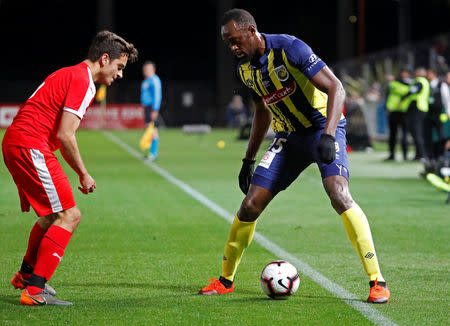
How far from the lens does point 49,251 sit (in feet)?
20.2

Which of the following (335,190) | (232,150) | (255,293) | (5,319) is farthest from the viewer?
(232,150)

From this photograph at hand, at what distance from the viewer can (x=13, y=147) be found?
20.2 feet

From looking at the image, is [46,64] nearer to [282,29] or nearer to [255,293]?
[282,29]

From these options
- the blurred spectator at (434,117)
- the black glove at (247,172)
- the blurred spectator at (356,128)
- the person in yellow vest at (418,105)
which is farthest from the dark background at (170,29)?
the black glove at (247,172)

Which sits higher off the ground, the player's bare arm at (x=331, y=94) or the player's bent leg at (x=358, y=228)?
the player's bare arm at (x=331, y=94)

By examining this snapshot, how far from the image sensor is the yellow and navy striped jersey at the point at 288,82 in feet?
20.5

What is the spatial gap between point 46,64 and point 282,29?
16747mm

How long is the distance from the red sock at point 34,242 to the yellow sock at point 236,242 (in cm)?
138

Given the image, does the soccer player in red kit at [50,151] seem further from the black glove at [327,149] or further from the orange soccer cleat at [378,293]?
the orange soccer cleat at [378,293]

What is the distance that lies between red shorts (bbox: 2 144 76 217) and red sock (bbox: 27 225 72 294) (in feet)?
0.49

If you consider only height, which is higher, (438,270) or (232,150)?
(438,270)

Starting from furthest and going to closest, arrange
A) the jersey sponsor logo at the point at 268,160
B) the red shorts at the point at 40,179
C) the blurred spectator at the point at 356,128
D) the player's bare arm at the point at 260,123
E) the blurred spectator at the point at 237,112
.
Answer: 1. the blurred spectator at the point at 237,112
2. the blurred spectator at the point at 356,128
3. the player's bare arm at the point at 260,123
4. the jersey sponsor logo at the point at 268,160
5. the red shorts at the point at 40,179

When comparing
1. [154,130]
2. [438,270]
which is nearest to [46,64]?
[154,130]

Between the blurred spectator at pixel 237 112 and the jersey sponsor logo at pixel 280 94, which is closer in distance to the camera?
the jersey sponsor logo at pixel 280 94
